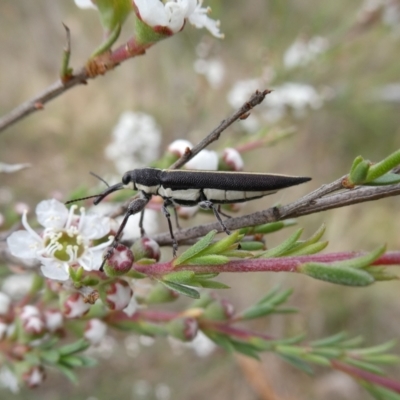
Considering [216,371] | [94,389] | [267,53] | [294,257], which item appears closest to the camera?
[294,257]

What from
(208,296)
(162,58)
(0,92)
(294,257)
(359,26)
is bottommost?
(294,257)

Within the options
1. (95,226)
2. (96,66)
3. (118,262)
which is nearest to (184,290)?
(118,262)

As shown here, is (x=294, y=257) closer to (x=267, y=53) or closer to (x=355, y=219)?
(x=267, y=53)

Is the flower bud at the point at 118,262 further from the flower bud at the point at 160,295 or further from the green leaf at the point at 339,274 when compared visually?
the flower bud at the point at 160,295

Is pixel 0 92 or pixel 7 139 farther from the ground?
pixel 0 92

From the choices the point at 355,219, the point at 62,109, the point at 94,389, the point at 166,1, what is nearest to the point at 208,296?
the point at 166,1

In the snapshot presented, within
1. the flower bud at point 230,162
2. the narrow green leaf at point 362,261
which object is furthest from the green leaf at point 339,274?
the flower bud at point 230,162

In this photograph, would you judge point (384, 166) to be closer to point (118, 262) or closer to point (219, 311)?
point (118, 262)

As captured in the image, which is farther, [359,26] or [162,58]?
[162,58]
